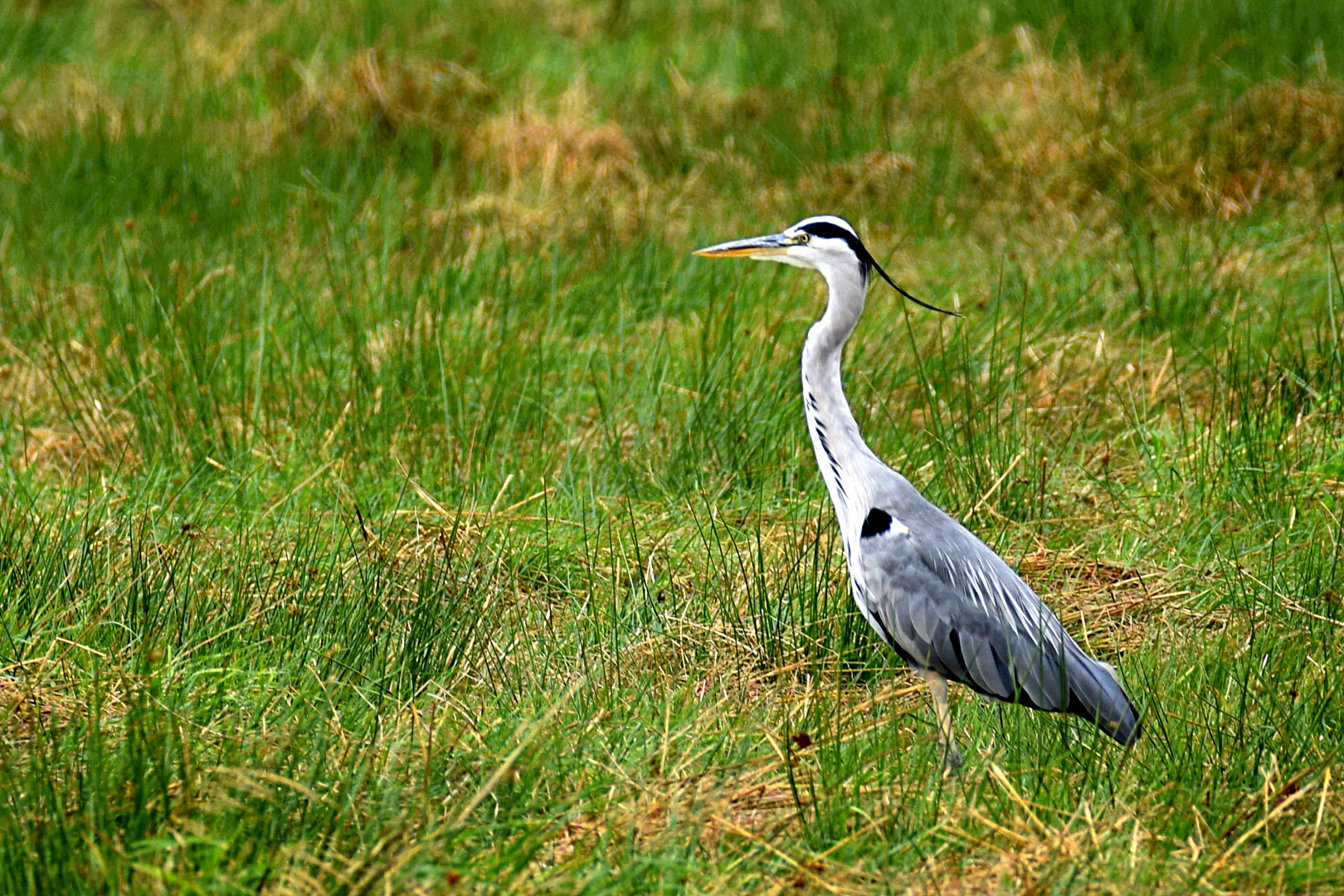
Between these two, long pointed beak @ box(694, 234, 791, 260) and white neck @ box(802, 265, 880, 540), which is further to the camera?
long pointed beak @ box(694, 234, 791, 260)

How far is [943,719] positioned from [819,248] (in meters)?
1.30

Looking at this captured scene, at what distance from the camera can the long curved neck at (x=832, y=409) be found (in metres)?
3.87

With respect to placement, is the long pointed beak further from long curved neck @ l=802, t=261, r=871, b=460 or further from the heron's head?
long curved neck @ l=802, t=261, r=871, b=460

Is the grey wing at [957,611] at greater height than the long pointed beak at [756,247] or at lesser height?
lesser

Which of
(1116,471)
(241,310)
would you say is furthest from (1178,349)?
(241,310)

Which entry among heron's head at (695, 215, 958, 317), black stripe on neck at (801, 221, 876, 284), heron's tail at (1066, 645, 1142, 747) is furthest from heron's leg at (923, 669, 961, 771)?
black stripe on neck at (801, 221, 876, 284)

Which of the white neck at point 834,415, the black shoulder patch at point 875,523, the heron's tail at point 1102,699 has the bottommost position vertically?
the heron's tail at point 1102,699

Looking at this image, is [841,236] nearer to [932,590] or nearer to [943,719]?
[932,590]

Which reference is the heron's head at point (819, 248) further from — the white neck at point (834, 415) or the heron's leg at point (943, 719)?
the heron's leg at point (943, 719)

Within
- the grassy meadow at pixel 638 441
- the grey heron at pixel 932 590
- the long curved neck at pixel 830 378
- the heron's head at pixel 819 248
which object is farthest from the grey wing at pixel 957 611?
the heron's head at pixel 819 248

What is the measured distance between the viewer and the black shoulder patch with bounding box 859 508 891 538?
12.5 feet

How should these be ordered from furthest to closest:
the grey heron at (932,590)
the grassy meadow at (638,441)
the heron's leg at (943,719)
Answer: the grey heron at (932,590) → the heron's leg at (943,719) → the grassy meadow at (638,441)

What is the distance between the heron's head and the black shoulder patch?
563 mm

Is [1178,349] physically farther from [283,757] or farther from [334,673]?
[283,757]
